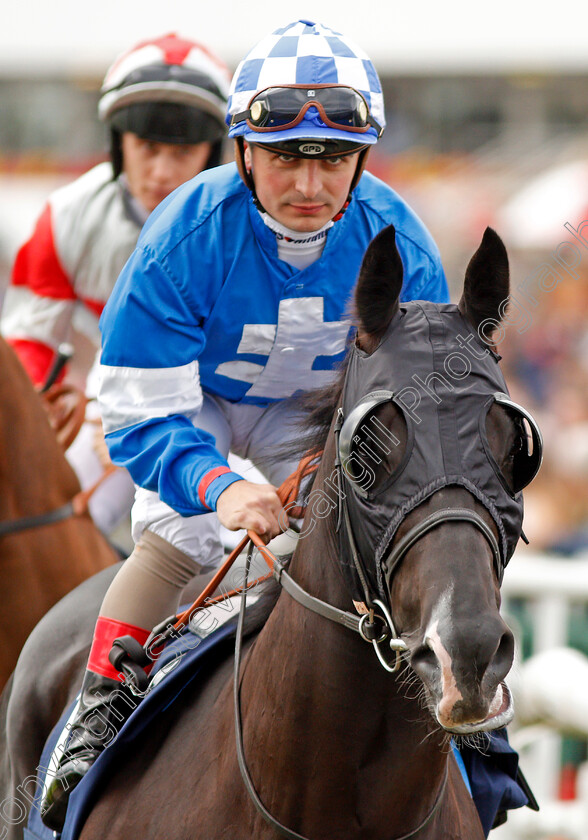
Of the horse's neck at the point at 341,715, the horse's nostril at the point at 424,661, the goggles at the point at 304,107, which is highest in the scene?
the goggles at the point at 304,107

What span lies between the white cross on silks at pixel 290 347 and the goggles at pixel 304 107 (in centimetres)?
48

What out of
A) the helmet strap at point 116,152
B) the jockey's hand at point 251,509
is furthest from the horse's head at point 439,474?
the helmet strap at point 116,152

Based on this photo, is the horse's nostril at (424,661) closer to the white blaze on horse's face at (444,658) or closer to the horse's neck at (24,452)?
the white blaze on horse's face at (444,658)

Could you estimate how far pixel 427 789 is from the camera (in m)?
2.21

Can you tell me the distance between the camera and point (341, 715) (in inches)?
84.0

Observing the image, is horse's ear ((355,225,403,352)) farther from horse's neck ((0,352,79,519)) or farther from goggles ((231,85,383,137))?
horse's neck ((0,352,79,519))

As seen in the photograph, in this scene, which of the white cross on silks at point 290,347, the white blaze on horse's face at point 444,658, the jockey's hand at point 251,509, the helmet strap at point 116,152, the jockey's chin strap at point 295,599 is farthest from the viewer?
the helmet strap at point 116,152

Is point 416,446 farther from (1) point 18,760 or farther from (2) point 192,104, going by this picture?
(2) point 192,104

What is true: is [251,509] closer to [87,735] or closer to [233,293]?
[233,293]

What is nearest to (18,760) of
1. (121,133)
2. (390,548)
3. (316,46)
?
(390,548)

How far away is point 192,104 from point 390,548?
330 centimetres

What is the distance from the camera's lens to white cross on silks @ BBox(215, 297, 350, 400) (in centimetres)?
281

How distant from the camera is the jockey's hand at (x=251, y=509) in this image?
2.28 m

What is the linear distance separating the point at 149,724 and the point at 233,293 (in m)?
1.15
